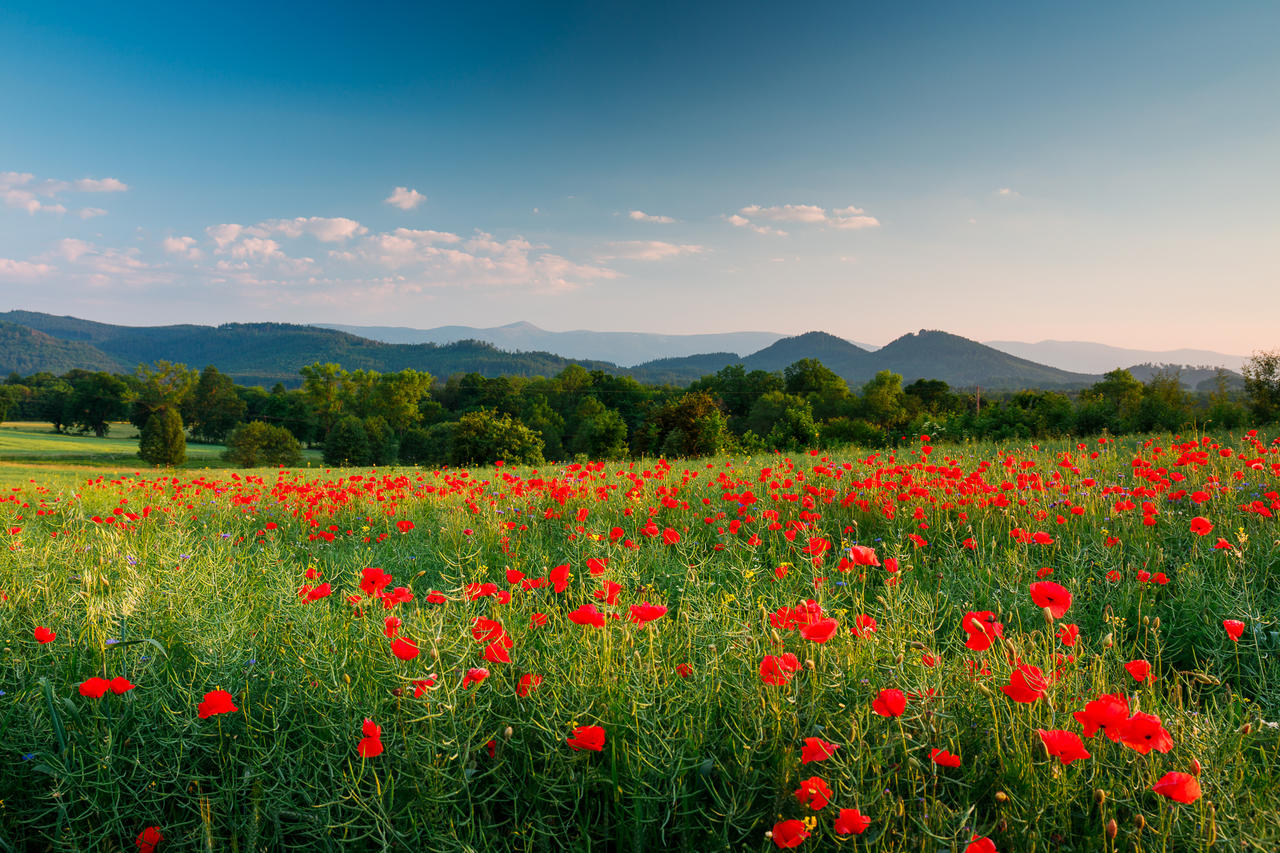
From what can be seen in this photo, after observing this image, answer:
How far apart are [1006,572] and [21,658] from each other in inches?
213

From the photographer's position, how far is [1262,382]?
2108 centimetres

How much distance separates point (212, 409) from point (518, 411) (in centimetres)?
3410

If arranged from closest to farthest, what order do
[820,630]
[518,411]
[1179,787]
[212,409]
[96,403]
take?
[1179,787], [820,630], [96,403], [212,409], [518,411]

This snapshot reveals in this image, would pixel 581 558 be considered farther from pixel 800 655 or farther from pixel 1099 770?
pixel 1099 770

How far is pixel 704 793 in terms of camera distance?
1.94 m

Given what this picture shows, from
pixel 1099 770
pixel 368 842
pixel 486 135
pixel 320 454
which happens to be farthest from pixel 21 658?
pixel 320 454

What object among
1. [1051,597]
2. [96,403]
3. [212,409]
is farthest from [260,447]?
[1051,597]

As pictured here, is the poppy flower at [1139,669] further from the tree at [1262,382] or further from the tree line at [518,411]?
the tree at [1262,382]

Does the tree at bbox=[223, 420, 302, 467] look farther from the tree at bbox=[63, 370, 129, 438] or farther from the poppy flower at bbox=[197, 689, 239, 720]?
the poppy flower at bbox=[197, 689, 239, 720]

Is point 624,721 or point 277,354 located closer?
point 624,721

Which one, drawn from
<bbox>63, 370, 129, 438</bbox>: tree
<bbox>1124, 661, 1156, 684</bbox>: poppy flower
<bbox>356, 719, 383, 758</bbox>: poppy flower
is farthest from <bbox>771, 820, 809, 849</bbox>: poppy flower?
<bbox>63, 370, 129, 438</bbox>: tree

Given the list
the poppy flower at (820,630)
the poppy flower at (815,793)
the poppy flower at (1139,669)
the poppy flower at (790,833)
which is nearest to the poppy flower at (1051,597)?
the poppy flower at (1139,669)

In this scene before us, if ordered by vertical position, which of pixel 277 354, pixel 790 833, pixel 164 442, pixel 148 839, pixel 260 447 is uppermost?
pixel 277 354

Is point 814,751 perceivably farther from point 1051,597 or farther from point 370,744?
point 370,744
